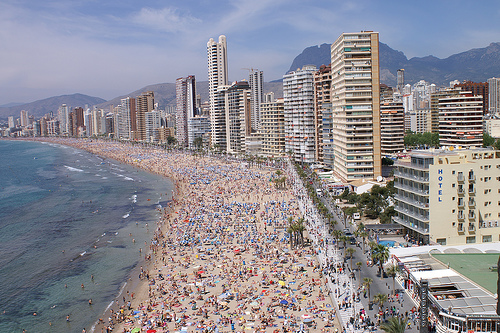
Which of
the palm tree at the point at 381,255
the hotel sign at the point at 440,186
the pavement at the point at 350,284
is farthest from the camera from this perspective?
the hotel sign at the point at 440,186

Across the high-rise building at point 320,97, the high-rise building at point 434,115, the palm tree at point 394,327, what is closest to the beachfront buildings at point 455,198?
the palm tree at point 394,327

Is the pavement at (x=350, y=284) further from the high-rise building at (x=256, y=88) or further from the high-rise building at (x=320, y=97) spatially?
the high-rise building at (x=256, y=88)

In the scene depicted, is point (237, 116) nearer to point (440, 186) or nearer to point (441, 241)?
point (440, 186)

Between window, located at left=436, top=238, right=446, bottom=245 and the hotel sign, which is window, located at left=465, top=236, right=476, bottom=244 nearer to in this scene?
window, located at left=436, top=238, right=446, bottom=245

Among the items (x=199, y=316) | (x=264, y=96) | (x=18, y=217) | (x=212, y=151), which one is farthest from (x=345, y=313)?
(x=264, y=96)

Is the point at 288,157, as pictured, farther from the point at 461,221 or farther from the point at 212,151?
the point at 461,221

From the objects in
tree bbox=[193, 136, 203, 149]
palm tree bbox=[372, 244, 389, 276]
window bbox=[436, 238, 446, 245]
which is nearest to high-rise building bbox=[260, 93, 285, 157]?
tree bbox=[193, 136, 203, 149]
